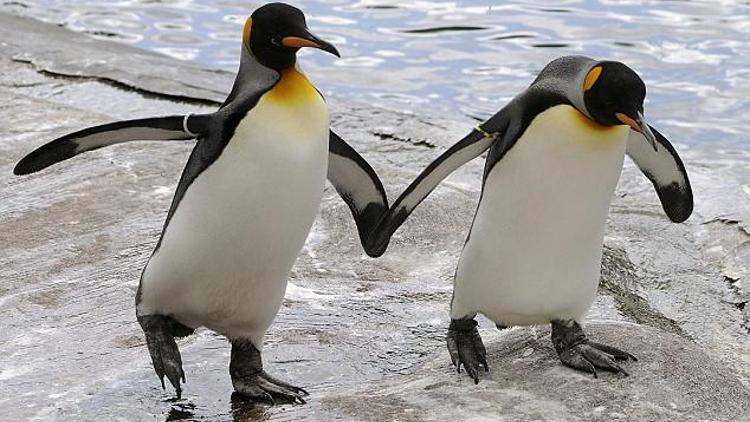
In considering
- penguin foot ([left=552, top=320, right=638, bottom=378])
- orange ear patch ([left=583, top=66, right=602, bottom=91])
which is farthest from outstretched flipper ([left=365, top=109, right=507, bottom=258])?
penguin foot ([left=552, top=320, right=638, bottom=378])

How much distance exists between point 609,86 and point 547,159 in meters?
0.26

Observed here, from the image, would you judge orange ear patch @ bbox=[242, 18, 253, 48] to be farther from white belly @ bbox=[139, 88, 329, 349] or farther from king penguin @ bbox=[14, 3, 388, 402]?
white belly @ bbox=[139, 88, 329, 349]

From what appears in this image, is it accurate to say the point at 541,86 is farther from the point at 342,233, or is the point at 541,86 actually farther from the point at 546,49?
the point at 546,49

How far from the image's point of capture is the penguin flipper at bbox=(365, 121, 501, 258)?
339cm

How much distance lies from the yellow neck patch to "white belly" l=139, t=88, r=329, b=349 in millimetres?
20

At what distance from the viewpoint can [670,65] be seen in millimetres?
9859

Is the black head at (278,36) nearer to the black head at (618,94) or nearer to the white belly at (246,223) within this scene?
the white belly at (246,223)

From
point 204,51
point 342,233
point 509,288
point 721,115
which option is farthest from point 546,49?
point 509,288

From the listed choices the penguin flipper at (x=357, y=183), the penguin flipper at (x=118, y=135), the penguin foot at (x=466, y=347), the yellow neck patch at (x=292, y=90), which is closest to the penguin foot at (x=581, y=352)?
the penguin foot at (x=466, y=347)

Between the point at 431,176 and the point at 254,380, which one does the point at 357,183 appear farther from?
the point at 254,380

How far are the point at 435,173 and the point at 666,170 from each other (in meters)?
0.74

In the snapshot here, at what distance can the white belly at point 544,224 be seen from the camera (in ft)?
10.7

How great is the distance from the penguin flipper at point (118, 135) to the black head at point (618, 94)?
3.15 ft

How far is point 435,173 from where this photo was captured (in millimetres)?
3535
